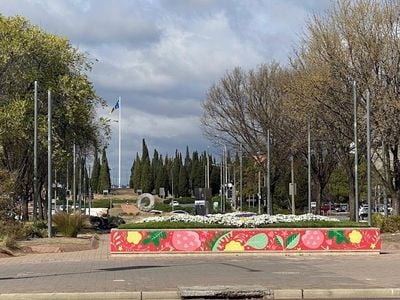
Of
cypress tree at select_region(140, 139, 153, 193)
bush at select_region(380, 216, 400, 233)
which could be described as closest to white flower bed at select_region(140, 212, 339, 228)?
bush at select_region(380, 216, 400, 233)

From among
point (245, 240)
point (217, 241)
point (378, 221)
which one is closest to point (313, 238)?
point (245, 240)

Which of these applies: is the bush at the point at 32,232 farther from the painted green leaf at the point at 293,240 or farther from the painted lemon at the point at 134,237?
the painted green leaf at the point at 293,240

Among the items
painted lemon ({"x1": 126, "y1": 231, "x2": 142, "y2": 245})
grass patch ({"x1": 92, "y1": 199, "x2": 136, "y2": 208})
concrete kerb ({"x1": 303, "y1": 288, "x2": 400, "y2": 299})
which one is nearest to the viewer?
concrete kerb ({"x1": 303, "y1": 288, "x2": 400, "y2": 299})

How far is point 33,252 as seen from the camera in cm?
2773

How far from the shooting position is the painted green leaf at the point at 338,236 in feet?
83.3

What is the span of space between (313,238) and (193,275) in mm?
7798

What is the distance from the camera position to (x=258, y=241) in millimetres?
25375

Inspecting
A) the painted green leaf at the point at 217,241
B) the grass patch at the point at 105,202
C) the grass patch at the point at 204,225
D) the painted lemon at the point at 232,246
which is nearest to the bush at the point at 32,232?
the grass patch at the point at 204,225

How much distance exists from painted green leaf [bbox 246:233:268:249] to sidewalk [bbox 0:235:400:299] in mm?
418

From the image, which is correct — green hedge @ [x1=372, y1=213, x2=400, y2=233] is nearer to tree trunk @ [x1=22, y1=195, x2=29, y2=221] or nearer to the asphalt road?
the asphalt road

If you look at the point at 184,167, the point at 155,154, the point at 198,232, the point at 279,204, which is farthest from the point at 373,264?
the point at 155,154

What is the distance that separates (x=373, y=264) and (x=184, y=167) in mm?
118496

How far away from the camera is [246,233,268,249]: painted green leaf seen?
83.1ft

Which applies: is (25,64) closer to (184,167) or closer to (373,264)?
(373,264)
